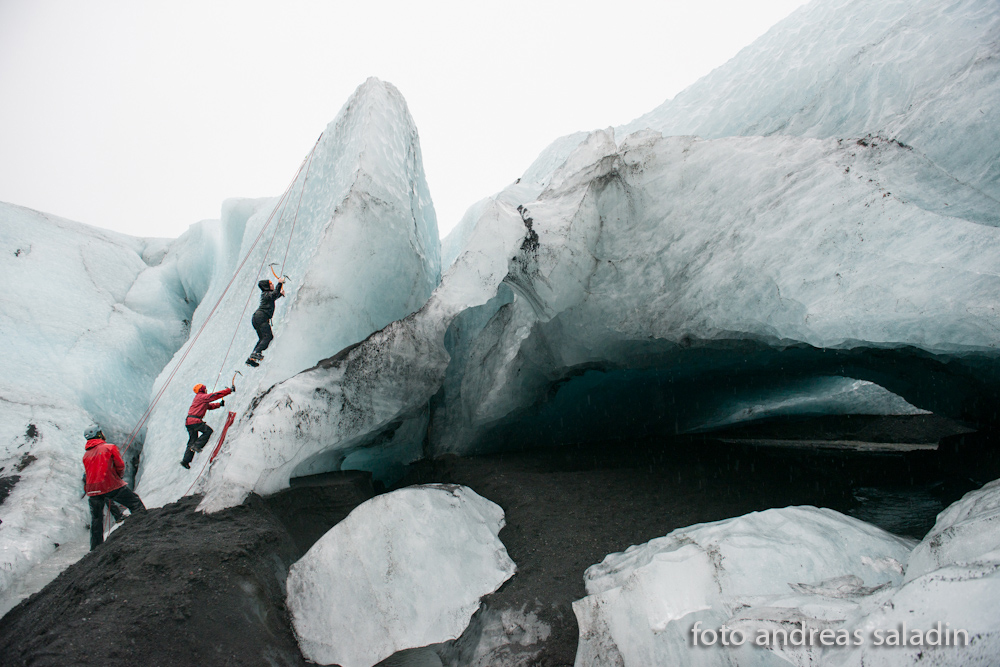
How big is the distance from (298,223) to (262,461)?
3453 mm

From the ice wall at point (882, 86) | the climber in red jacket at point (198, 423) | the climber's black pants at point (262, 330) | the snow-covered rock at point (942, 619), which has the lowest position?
the snow-covered rock at point (942, 619)

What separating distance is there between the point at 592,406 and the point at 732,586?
401cm

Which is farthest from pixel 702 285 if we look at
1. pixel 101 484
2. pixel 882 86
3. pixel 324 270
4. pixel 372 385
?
pixel 101 484

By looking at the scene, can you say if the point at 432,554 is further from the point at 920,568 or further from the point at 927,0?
the point at 927,0

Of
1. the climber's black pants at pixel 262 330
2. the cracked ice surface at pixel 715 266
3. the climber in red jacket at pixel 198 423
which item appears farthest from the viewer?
the climber's black pants at pixel 262 330

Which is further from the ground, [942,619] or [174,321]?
[174,321]

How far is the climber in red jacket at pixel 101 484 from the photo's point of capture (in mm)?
3727

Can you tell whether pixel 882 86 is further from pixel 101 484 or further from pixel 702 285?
pixel 101 484

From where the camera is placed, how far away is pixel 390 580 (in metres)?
2.83

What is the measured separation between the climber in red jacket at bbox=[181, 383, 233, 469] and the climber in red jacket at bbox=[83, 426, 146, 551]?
2.28 ft

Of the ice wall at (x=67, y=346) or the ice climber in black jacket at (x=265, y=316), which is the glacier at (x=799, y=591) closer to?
the ice climber in black jacket at (x=265, y=316)

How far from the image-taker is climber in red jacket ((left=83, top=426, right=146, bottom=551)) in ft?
12.2

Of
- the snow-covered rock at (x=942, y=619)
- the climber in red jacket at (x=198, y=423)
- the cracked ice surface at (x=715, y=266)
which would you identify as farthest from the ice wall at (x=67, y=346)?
the snow-covered rock at (x=942, y=619)

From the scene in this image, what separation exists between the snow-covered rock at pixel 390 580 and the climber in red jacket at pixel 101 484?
1.88 metres
